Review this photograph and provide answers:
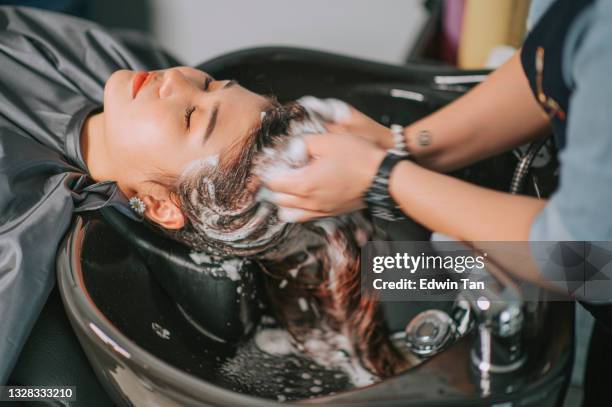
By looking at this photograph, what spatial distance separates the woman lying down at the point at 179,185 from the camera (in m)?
1.03

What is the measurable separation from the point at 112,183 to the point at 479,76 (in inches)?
27.8

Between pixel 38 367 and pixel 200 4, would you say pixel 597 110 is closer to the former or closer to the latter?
pixel 38 367

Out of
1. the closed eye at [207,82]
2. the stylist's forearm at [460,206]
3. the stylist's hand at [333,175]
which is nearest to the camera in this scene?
the stylist's forearm at [460,206]

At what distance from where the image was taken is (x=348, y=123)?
1.07 m

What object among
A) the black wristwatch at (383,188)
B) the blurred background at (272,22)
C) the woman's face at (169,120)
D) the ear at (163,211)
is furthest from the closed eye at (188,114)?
the blurred background at (272,22)

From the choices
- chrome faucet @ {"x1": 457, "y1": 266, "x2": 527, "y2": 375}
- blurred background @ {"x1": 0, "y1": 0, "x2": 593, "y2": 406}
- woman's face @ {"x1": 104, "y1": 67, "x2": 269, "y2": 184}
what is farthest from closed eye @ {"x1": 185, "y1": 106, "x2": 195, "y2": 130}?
blurred background @ {"x1": 0, "y1": 0, "x2": 593, "y2": 406}

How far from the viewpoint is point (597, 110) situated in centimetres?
67

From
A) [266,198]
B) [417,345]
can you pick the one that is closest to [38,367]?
[266,198]

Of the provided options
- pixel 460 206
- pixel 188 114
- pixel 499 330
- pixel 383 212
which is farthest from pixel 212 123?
pixel 499 330


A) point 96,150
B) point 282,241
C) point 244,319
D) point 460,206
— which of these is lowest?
point 244,319

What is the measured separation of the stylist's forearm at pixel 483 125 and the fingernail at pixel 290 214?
8.0 inches

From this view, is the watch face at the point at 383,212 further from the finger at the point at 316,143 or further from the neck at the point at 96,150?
the neck at the point at 96,150

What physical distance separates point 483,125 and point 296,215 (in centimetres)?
31

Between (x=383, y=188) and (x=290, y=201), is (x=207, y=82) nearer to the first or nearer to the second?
(x=290, y=201)
